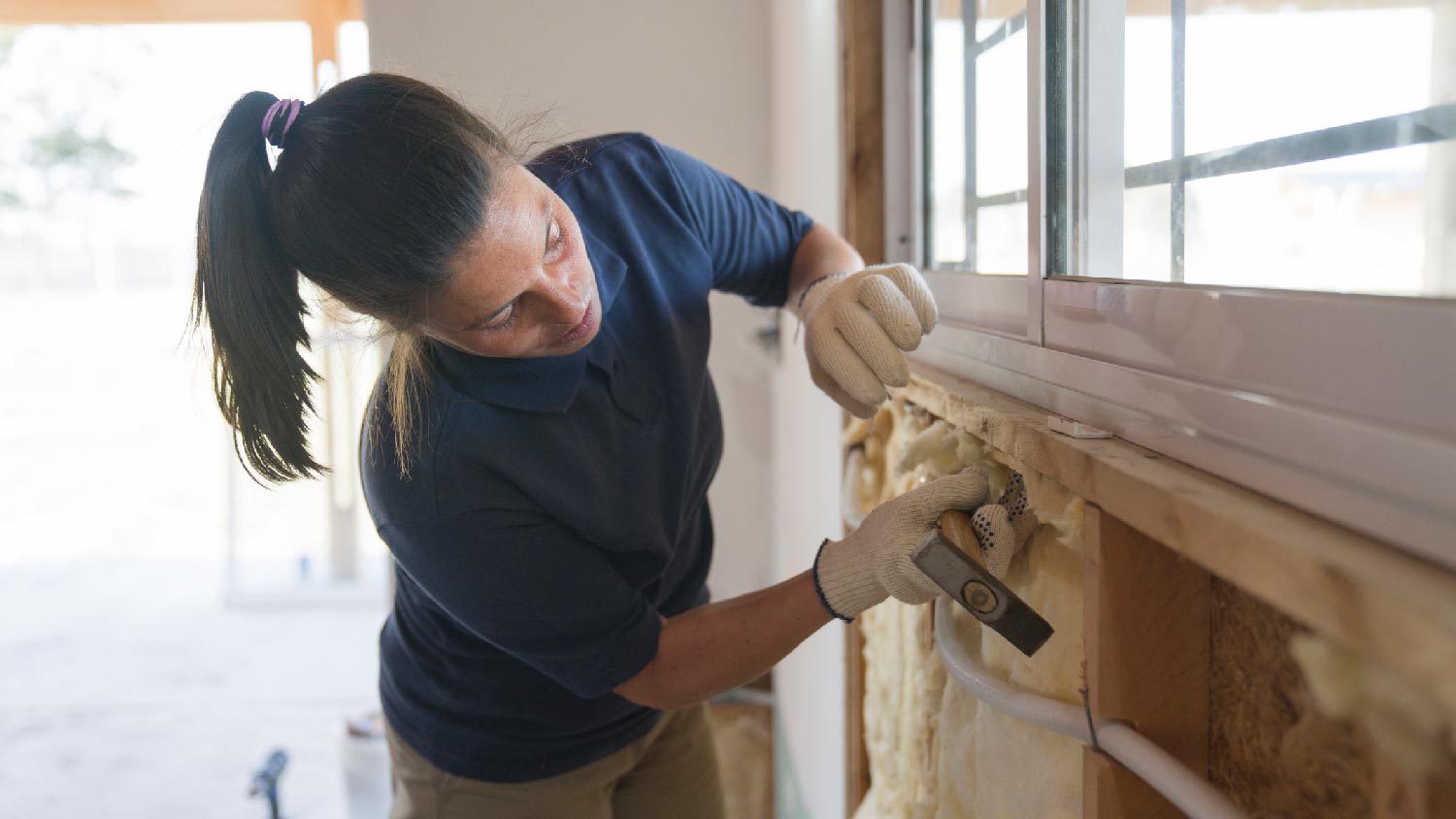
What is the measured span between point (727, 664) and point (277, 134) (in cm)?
61

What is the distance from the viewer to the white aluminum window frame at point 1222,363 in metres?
0.45

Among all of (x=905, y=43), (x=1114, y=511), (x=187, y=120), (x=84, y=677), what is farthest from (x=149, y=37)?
(x=1114, y=511)

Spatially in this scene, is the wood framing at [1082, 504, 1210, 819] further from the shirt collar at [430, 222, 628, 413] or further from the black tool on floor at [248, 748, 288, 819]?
the black tool on floor at [248, 748, 288, 819]

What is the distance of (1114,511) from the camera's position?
0.58 meters

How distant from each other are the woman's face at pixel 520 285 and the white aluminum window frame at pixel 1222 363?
0.41 m

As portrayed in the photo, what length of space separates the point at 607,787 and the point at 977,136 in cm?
92

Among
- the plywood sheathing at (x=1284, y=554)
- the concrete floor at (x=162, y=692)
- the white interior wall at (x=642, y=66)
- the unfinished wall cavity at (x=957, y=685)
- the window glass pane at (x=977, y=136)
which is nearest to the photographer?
the plywood sheathing at (x=1284, y=554)

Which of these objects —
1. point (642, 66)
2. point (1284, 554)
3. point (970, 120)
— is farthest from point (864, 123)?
point (642, 66)

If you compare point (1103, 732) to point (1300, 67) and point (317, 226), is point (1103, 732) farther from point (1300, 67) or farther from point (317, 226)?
point (317, 226)

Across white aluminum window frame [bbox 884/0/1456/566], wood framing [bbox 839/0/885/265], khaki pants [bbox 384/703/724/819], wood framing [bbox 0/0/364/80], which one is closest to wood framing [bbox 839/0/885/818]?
wood framing [bbox 839/0/885/265]

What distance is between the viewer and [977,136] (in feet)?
4.01

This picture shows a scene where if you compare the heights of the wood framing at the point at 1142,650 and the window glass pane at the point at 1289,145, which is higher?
the window glass pane at the point at 1289,145

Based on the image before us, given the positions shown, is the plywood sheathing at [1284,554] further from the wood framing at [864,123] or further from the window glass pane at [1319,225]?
the wood framing at [864,123]

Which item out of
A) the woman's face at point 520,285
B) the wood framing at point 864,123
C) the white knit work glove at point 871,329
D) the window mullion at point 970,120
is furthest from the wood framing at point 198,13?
the white knit work glove at point 871,329
